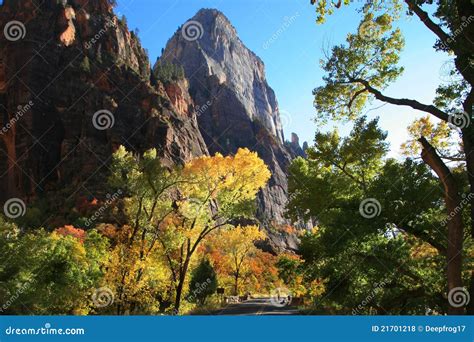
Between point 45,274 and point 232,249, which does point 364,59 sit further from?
point 232,249

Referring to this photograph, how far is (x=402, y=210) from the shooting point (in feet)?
42.3

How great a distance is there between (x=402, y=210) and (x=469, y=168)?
233cm

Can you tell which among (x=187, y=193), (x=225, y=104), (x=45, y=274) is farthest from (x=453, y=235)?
(x=225, y=104)

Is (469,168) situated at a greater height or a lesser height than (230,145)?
lesser

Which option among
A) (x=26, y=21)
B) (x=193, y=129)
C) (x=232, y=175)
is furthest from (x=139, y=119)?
(x=232, y=175)

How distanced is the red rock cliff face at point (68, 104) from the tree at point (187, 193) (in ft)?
156

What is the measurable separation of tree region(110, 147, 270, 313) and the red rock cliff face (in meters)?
47.7

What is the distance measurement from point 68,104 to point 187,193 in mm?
68246

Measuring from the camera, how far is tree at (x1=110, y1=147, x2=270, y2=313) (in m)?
22.5

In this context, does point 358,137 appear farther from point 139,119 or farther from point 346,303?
point 139,119

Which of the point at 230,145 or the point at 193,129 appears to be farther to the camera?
the point at 230,145

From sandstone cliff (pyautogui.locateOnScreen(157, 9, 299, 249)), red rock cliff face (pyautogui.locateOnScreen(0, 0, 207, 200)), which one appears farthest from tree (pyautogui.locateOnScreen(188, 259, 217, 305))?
sandstone cliff (pyautogui.locateOnScreen(157, 9, 299, 249))

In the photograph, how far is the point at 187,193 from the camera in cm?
2486

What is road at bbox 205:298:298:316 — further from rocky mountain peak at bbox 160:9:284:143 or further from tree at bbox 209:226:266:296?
rocky mountain peak at bbox 160:9:284:143
